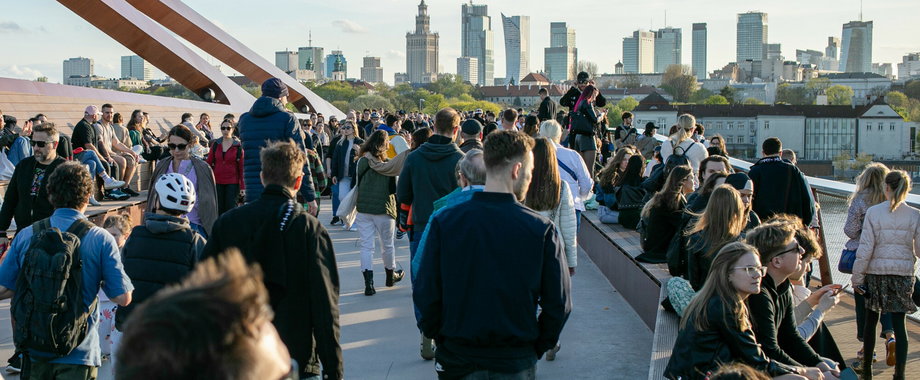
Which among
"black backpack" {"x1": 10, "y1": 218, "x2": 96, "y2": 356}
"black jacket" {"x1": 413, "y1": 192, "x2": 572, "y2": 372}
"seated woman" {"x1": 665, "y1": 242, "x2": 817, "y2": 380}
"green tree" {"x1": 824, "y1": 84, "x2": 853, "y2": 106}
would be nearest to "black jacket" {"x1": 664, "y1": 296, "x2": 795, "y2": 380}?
"seated woman" {"x1": 665, "y1": 242, "x2": 817, "y2": 380}

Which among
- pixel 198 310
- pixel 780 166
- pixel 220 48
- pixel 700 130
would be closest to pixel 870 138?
pixel 220 48

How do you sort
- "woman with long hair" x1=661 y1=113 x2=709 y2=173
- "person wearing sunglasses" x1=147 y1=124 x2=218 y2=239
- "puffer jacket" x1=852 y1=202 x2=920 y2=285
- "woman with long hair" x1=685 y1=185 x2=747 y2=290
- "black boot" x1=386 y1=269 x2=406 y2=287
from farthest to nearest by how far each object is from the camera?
"woman with long hair" x1=661 y1=113 x2=709 y2=173 < "black boot" x1=386 y1=269 x2=406 y2=287 < "person wearing sunglasses" x1=147 y1=124 x2=218 y2=239 < "puffer jacket" x1=852 y1=202 x2=920 y2=285 < "woman with long hair" x1=685 y1=185 x2=747 y2=290

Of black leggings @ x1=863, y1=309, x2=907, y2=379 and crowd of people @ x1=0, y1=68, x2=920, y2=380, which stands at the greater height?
crowd of people @ x1=0, y1=68, x2=920, y2=380

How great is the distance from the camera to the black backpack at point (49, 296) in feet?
13.3

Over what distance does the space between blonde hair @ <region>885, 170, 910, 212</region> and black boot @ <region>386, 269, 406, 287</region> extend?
4441 mm

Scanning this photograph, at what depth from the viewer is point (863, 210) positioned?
6.61 m

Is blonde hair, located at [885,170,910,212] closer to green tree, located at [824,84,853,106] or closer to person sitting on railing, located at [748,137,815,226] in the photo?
person sitting on railing, located at [748,137,815,226]

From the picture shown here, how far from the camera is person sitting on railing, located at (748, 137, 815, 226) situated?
279 inches

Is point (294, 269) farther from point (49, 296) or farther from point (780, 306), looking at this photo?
point (780, 306)

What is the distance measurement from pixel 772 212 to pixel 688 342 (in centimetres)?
343

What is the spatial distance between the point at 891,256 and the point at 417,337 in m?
3.44

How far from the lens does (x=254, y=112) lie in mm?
6879

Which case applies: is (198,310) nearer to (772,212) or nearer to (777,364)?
(777,364)

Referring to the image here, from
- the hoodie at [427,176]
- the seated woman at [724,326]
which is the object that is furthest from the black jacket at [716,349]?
the hoodie at [427,176]
